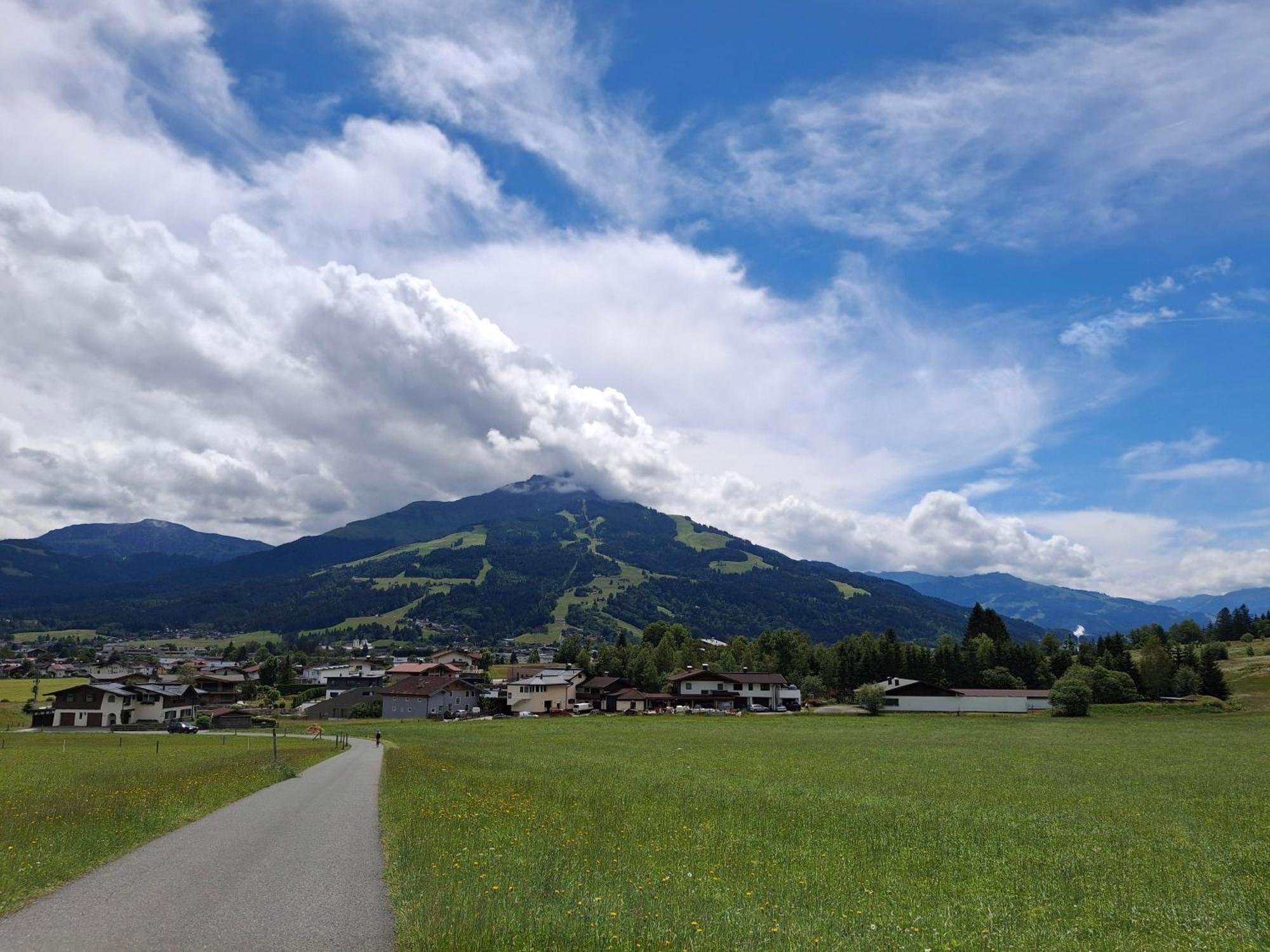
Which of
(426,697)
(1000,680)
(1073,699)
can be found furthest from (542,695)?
(1073,699)

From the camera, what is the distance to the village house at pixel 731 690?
137 m

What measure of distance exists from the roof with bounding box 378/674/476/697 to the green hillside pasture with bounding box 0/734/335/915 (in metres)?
67.8

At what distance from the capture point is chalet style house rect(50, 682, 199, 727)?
339 feet

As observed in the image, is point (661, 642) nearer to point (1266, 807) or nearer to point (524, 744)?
point (524, 744)

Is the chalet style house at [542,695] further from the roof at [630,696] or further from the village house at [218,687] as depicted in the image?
the village house at [218,687]

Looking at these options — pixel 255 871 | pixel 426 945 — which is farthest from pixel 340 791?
pixel 426 945

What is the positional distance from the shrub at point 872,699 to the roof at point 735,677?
27824 mm

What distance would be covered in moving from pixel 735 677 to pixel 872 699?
1340 inches

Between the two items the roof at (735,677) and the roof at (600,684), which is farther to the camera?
the roof at (600,684)

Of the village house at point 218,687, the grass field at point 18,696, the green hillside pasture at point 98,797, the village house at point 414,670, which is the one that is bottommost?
the village house at point 218,687

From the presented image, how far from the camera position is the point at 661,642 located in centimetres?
17088

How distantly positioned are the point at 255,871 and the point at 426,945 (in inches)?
286

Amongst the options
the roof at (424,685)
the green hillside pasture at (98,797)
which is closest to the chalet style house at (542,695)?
the roof at (424,685)

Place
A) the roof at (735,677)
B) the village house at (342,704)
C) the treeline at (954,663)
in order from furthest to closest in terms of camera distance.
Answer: the roof at (735,677) → the village house at (342,704) → the treeline at (954,663)
